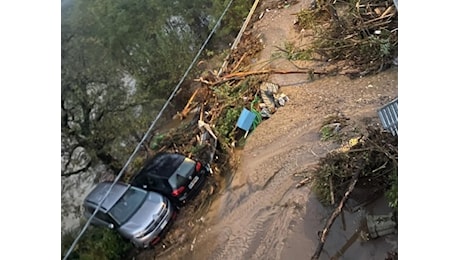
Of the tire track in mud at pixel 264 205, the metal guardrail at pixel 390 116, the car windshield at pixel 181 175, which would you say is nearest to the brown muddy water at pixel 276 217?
the tire track in mud at pixel 264 205

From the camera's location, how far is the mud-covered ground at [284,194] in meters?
1.69

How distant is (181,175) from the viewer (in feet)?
6.04

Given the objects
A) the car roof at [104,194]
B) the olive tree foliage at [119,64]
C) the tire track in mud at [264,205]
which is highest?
the olive tree foliage at [119,64]

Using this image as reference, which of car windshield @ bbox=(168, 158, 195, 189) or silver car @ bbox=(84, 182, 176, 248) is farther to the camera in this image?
car windshield @ bbox=(168, 158, 195, 189)

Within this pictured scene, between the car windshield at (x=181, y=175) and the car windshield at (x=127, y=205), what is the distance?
11cm

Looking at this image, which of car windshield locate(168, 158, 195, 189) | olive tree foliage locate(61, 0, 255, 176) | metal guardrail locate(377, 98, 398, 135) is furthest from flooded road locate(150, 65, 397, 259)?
olive tree foliage locate(61, 0, 255, 176)

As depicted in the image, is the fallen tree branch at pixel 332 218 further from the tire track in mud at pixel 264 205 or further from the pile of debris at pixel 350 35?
the pile of debris at pixel 350 35

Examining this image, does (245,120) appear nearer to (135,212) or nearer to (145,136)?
Answer: (145,136)

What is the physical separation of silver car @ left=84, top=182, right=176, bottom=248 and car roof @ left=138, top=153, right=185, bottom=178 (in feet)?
0.23

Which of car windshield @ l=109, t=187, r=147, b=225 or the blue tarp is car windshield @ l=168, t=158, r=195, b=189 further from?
the blue tarp

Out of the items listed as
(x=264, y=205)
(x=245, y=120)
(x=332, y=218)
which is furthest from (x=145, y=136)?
(x=332, y=218)

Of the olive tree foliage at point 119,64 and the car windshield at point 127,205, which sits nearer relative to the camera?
the olive tree foliage at point 119,64

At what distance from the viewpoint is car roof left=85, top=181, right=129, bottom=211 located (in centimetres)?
170
